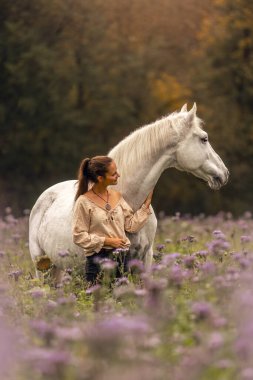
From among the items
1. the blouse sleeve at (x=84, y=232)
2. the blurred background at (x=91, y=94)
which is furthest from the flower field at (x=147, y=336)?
the blurred background at (x=91, y=94)

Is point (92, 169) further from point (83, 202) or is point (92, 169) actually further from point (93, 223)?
point (93, 223)

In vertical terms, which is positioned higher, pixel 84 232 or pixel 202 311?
pixel 202 311

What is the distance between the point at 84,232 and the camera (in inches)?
287

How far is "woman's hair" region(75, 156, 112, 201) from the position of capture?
23.6ft

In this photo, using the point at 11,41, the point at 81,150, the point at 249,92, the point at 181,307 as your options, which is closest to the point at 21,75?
the point at 11,41

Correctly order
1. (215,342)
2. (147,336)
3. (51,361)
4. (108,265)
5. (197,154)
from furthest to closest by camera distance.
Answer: (197,154) → (108,265) → (147,336) → (215,342) → (51,361)

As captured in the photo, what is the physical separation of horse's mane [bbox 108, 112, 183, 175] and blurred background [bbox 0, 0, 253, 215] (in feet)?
49.5

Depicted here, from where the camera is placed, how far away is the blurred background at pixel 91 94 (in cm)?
2444

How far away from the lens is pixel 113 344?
3494 millimetres

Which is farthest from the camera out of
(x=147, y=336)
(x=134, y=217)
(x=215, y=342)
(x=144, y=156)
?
(x=144, y=156)

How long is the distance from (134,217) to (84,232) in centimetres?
51

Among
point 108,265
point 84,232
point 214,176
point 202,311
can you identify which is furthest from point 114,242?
point 202,311

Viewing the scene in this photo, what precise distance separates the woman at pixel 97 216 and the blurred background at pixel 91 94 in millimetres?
15434

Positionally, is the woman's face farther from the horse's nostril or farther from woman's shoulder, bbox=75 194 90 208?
the horse's nostril
